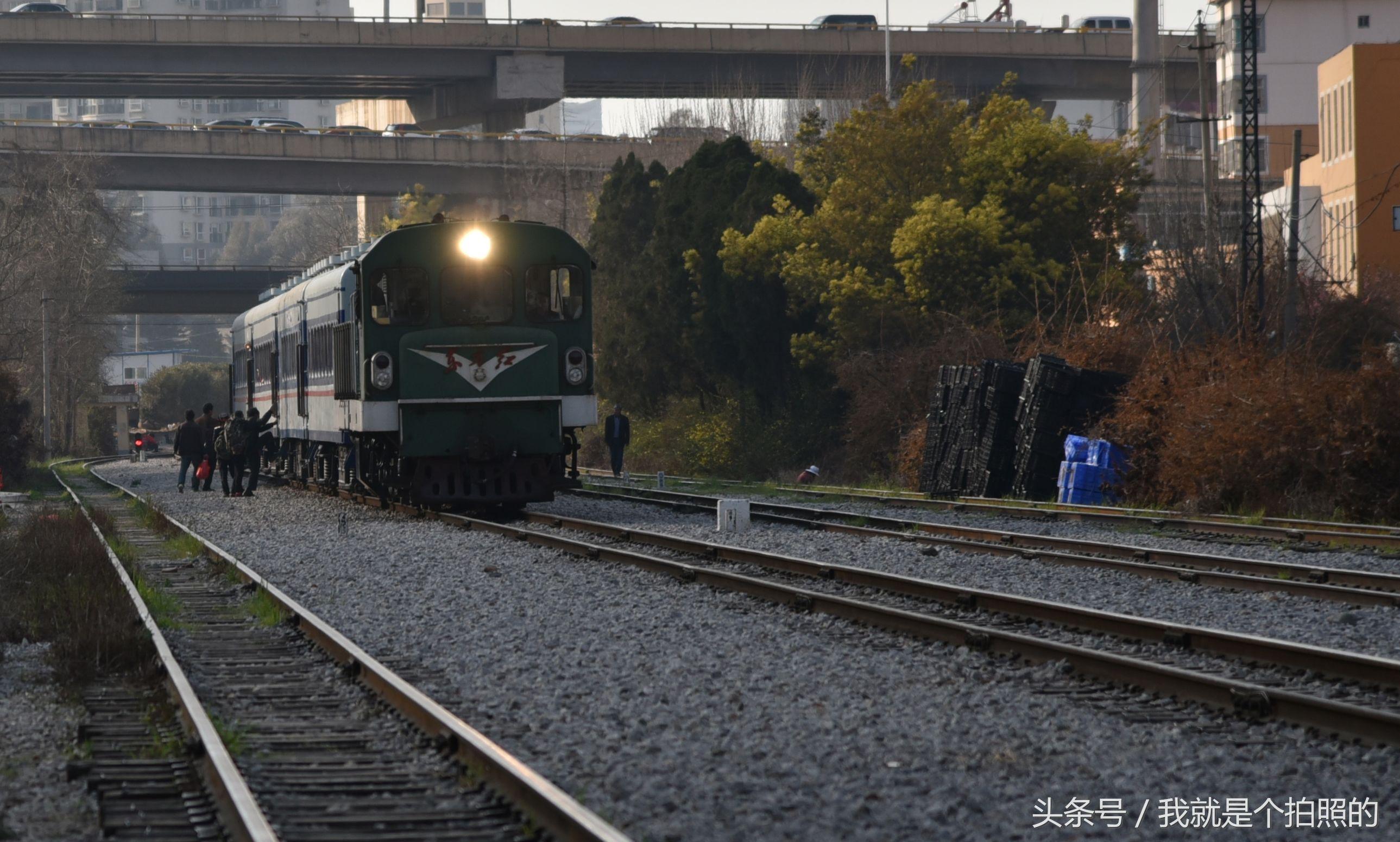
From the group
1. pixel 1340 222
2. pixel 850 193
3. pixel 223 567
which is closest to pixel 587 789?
pixel 223 567

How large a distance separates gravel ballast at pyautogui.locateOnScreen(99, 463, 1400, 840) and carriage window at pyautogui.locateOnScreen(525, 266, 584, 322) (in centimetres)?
720

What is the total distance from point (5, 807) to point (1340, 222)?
52050 millimetres

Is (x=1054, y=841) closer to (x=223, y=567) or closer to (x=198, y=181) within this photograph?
(x=223, y=567)

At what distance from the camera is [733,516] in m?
18.6

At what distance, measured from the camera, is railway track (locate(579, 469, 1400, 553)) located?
52.5 ft

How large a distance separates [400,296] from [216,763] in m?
13.5

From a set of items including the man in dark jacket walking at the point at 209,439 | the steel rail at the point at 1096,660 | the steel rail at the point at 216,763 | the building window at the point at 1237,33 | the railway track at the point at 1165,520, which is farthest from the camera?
the building window at the point at 1237,33

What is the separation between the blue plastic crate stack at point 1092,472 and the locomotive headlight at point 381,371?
9325 mm

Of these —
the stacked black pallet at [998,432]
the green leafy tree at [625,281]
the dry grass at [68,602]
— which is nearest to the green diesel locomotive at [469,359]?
the dry grass at [68,602]

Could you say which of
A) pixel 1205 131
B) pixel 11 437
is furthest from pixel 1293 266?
pixel 11 437

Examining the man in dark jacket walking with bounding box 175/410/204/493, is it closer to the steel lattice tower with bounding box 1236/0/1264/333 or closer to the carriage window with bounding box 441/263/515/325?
the carriage window with bounding box 441/263/515/325

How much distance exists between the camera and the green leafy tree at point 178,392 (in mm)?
107938

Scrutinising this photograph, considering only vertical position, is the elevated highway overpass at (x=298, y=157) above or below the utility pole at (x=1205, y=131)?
above

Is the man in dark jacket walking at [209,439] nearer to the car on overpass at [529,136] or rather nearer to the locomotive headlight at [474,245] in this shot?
the locomotive headlight at [474,245]
